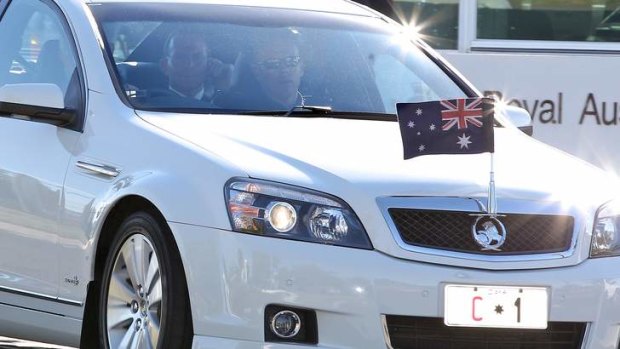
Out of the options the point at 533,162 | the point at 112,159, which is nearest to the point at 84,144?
the point at 112,159

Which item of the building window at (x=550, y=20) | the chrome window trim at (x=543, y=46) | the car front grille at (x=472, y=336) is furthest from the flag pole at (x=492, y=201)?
the building window at (x=550, y=20)

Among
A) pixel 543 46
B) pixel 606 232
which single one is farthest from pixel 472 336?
pixel 543 46

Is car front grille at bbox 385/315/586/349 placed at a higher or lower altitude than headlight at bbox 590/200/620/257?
lower

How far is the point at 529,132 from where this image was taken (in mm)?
7547

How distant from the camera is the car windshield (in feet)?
22.3

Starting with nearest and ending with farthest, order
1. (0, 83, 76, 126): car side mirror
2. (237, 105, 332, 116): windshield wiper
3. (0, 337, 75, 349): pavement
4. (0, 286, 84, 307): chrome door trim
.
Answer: (0, 286, 84, 307): chrome door trim, (0, 83, 76, 126): car side mirror, (237, 105, 332, 116): windshield wiper, (0, 337, 75, 349): pavement

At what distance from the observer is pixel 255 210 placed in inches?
221

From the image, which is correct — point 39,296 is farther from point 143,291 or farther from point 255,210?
point 255,210

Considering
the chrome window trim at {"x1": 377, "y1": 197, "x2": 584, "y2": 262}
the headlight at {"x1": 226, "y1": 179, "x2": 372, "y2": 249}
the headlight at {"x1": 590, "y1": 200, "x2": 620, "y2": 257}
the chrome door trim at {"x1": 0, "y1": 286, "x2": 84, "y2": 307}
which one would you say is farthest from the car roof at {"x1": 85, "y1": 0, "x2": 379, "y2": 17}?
the headlight at {"x1": 590, "y1": 200, "x2": 620, "y2": 257}

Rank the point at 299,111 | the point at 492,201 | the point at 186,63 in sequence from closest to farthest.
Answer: the point at 492,201 < the point at 299,111 < the point at 186,63

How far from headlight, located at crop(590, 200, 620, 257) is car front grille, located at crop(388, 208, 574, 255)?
0.15 m

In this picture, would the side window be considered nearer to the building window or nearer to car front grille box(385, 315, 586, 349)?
car front grille box(385, 315, 586, 349)

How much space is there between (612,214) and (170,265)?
1.62 meters

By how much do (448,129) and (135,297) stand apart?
129cm
